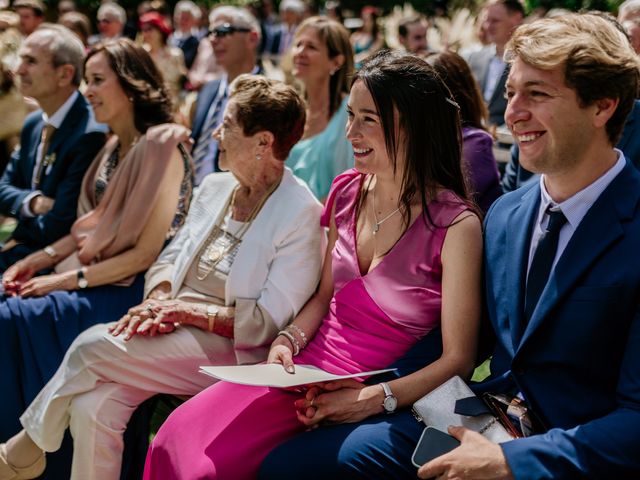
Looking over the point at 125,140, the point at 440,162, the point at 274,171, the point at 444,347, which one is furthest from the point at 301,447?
the point at 125,140

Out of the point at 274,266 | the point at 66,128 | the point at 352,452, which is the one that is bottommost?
the point at 352,452

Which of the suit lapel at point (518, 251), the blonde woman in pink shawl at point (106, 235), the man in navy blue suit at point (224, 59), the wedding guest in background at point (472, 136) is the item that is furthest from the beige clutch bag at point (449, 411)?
the man in navy blue suit at point (224, 59)

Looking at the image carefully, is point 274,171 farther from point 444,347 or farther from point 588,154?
point 588,154

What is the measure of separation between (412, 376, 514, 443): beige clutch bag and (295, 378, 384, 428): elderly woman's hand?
15 cm

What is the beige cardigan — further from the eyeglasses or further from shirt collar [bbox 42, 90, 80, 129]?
the eyeglasses

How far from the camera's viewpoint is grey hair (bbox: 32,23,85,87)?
14.3ft

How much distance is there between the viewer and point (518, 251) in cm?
231

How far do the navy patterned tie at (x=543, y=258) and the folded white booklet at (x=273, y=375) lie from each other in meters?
0.54

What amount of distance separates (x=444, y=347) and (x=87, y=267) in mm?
1973

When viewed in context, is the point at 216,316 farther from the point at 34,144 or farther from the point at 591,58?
the point at 34,144

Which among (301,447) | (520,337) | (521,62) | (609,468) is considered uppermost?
(521,62)

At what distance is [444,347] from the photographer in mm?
2486

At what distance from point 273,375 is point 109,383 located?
893 mm

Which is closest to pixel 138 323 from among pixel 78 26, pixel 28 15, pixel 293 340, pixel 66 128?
pixel 293 340
